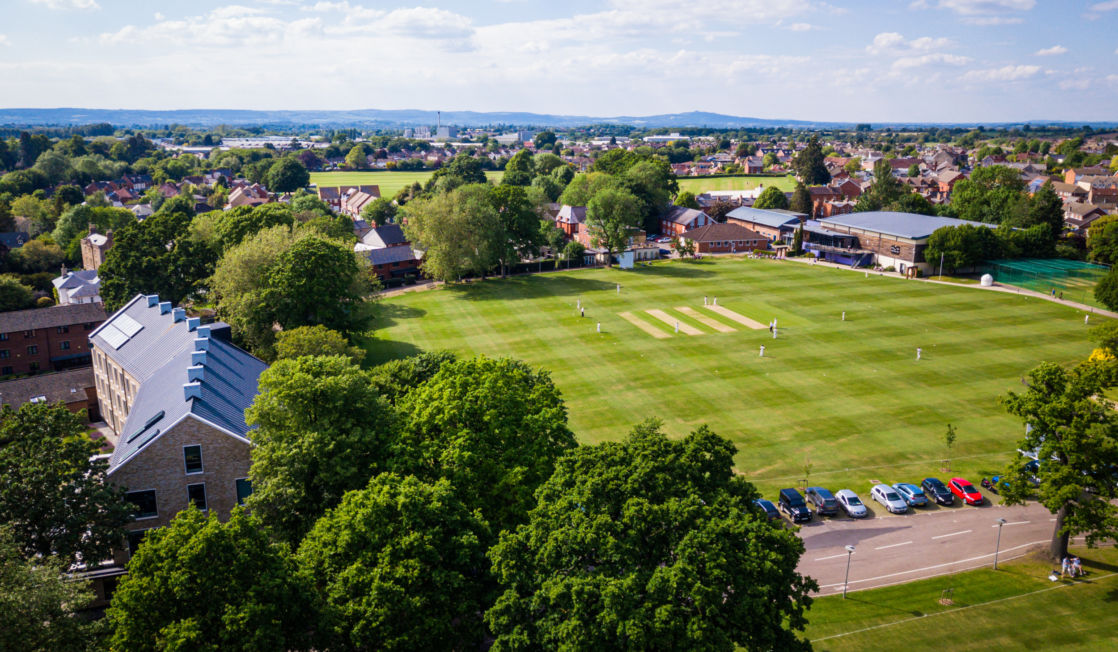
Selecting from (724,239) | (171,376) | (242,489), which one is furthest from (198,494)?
(724,239)

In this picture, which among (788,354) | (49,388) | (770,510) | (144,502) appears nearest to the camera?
(144,502)

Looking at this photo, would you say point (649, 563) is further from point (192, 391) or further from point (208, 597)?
point (192, 391)

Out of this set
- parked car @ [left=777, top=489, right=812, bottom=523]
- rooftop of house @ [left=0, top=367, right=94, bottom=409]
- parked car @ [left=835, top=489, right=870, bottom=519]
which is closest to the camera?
parked car @ [left=777, top=489, right=812, bottom=523]

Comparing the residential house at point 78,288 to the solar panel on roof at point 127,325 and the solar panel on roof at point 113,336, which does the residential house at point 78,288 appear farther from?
the solar panel on roof at point 127,325

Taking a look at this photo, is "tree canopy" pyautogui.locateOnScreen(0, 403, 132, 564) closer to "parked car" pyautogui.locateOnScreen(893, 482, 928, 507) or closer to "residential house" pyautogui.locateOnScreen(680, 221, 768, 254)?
"parked car" pyautogui.locateOnScreen(893, 482, 928, 507)

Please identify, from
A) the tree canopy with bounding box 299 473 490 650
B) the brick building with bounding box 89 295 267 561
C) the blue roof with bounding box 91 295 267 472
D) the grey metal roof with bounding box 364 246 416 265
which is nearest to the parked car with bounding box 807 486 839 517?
the tree canopy with bounding box 299 473 490 650

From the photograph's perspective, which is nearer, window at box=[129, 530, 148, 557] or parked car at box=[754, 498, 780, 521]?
window at box=[129, 530, 148, 557]
